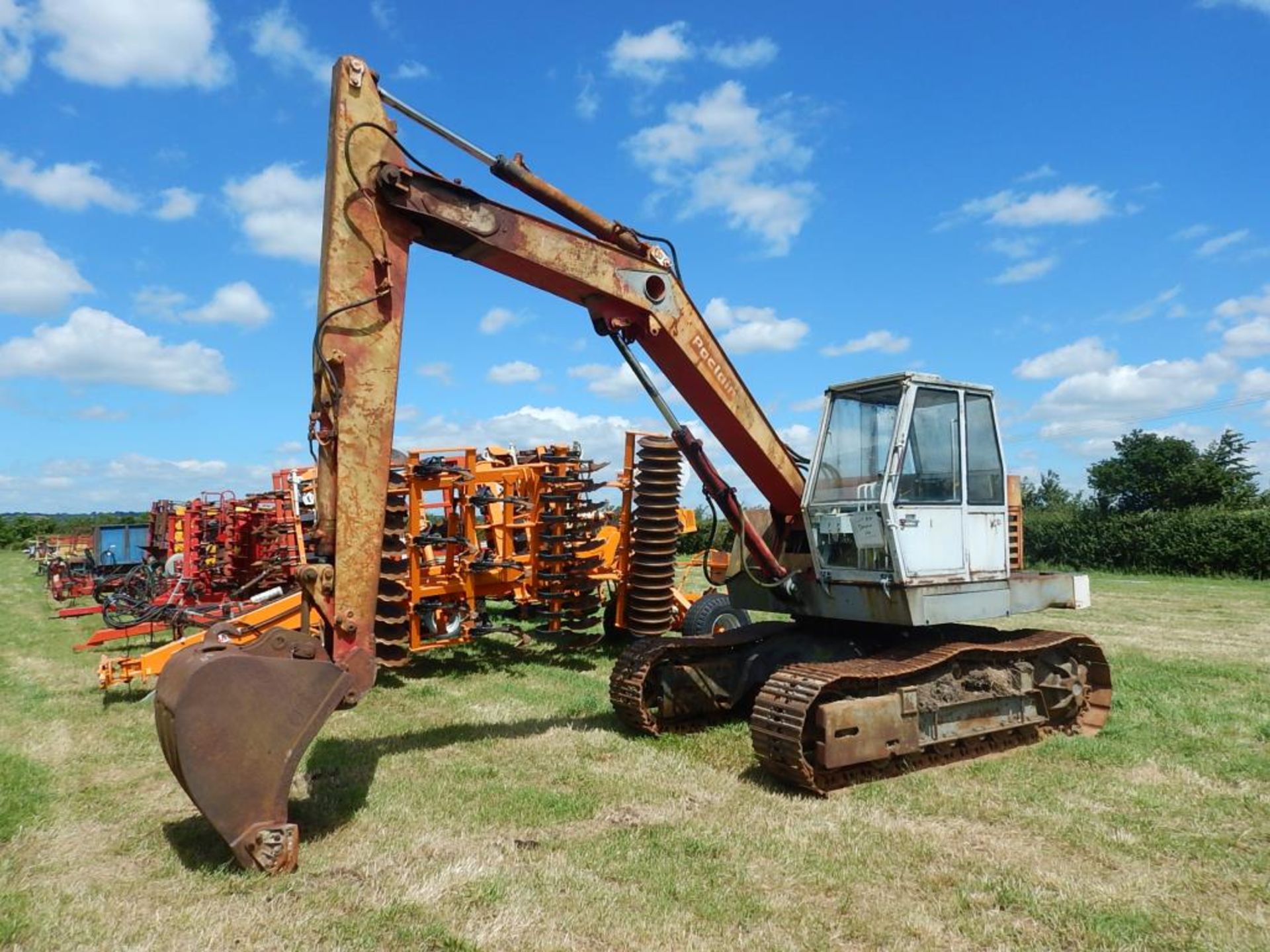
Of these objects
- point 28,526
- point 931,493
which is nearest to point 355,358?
point 931,493

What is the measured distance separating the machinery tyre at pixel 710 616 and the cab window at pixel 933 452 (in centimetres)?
443

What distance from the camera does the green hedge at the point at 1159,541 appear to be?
27797mm

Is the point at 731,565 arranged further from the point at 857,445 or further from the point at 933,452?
the point at 933,452

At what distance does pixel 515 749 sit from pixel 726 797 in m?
1.92

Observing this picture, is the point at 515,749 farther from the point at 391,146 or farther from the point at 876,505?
the point at 391,146

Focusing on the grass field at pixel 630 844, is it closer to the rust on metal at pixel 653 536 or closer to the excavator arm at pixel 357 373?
the excavator arm at pixel 357 373

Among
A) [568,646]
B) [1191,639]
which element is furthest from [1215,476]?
[568,646]

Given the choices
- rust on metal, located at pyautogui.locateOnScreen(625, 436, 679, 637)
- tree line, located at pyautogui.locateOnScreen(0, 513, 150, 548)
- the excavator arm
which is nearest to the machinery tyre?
rust on metal, located at pyautogui.locateOnScreen(625, 436, 679, 637)

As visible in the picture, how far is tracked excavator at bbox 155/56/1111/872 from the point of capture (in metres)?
4.94

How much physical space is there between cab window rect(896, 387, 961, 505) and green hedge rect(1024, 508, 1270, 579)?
84.5ft

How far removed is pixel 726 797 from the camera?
6109 mm

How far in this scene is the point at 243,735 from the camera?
4.73 m

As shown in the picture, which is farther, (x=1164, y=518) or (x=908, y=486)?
(x=1164, y=518)

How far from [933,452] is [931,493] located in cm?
33
